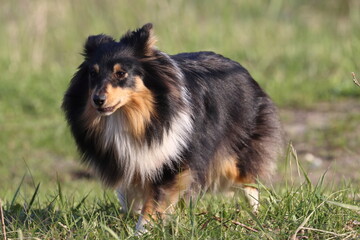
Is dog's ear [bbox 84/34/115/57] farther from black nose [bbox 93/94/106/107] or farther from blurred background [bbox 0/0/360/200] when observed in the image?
blurred background [bbox 0/0/360/200]

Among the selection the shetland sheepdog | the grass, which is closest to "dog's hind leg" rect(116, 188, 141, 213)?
the shetland sheepdog

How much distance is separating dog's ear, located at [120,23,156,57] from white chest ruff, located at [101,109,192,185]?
0.40 meters

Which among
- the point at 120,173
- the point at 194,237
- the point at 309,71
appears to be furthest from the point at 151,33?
the point at 309,71

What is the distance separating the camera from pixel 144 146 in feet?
13.9

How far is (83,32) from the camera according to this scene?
33.2ft

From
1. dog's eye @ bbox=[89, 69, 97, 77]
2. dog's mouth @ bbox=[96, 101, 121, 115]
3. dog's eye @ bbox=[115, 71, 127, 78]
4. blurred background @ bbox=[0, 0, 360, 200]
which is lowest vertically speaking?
blurred background @ bbox=[0, 0, 360, 200]

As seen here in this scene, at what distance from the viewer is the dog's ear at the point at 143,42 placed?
13.9 feet

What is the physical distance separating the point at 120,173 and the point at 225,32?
5939 millimetres

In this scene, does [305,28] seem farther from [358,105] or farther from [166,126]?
[166,126]

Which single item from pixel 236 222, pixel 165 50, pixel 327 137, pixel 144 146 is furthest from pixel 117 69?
pixel 165 50

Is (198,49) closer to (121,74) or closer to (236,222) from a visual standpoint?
(121,74)

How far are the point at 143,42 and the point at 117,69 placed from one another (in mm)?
264

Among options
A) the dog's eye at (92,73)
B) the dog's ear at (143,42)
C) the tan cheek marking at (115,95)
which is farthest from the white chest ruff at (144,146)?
the dog's ear at (143,42)

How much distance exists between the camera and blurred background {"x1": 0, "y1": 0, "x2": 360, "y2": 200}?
7.32 m
